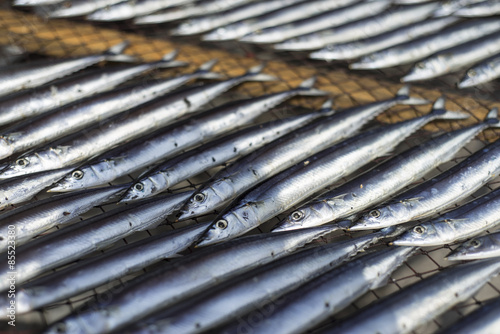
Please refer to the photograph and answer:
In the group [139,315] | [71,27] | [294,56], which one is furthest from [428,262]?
[71,27]

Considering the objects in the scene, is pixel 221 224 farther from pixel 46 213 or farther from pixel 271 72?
pixel 271 72

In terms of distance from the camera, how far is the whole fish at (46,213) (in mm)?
2566

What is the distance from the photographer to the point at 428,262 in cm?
277

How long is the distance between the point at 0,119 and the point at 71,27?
5.55ft

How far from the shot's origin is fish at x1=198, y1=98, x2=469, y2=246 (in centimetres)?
263

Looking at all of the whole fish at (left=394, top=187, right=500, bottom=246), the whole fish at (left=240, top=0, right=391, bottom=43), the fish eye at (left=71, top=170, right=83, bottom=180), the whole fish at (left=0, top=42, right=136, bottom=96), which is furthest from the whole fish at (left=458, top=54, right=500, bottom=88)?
the fish eye at (left=71, top=170, right=83, bottom=180)

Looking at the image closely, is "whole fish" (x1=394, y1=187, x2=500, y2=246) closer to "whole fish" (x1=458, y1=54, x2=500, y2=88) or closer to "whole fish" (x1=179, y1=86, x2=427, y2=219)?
"whole fish" (x1=179, y1=86, x2=427, y2=219)

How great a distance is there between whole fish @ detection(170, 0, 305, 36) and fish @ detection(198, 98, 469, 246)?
7.17 ft

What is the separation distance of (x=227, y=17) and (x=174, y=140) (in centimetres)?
210

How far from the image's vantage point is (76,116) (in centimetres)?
340

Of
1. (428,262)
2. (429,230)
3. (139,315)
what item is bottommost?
(428,262)

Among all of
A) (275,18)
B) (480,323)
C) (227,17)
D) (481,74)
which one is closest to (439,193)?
(480,323)

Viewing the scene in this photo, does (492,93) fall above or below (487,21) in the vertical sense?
below

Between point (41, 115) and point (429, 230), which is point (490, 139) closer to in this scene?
point (429, 230)
